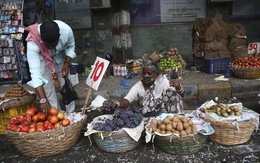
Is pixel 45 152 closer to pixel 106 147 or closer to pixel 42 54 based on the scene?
pixel 106 147

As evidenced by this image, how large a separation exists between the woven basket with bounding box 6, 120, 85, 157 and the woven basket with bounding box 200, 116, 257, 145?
179 cm

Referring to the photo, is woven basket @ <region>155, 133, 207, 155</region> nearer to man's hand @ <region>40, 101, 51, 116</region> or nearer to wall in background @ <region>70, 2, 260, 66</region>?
man's hand @ <region>40, 101, 51, 116</region>

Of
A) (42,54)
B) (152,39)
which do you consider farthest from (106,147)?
(152,39)

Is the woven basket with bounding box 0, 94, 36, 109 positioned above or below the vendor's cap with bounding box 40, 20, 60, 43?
below

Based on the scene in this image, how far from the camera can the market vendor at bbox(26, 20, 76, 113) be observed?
124 inches

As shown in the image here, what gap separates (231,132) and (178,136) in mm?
734

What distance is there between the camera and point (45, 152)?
3197 millimetres

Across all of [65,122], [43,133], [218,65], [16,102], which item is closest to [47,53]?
[16,102]

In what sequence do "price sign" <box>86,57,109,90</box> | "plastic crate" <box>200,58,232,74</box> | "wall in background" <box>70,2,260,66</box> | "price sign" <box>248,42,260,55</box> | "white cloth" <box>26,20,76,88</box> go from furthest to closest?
"wall in background" <box>70,2,260,66</box>
"price sign" <box>248,42,260,55</box>
"plastic crate" <box>200,58,232,74</box>
"price sign" <box>86,57,109,90</box>
"white cloth" <box>26,20,76,88</box>

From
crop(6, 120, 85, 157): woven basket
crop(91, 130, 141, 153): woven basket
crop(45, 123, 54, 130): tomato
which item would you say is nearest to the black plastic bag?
crop(6, 120, 85, 157): woven basket

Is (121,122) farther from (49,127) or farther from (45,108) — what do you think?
(45,108)

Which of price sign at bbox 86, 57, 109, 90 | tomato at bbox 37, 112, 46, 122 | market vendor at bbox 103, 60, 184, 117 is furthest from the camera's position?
market vendor at bbox 103, 60, 184, 117

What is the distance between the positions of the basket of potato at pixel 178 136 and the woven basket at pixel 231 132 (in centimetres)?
23

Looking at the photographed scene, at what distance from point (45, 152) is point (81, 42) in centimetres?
513
